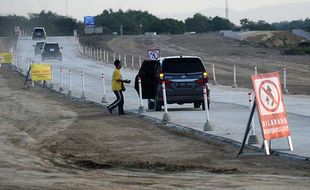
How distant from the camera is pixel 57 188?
11.9 meters

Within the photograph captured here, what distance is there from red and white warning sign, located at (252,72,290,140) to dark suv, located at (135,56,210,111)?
11517 mm

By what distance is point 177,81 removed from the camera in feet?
93.9

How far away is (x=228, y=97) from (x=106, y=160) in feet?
67.1

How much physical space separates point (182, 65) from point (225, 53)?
199 feet

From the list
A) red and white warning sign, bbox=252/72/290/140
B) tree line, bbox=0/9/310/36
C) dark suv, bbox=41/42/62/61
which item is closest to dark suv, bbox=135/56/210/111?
red and white warning sign, bbox=252/72/290/140

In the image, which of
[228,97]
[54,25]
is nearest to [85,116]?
[228,97]

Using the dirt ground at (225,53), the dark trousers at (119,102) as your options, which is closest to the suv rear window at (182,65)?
the dark trousers at (119,102)

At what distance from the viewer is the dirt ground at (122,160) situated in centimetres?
1261

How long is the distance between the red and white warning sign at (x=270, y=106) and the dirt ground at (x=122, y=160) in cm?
68

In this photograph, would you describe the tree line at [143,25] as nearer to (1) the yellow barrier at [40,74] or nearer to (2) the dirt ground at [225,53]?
(2) the dirt ground at [225,53]

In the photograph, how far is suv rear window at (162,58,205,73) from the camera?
1137 inches

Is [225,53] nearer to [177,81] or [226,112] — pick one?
[177,81]

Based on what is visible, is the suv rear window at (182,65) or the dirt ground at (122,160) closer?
the dirt ground at (122,160)

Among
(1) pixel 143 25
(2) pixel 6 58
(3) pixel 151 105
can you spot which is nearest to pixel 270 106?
(3) pixel 151 105
